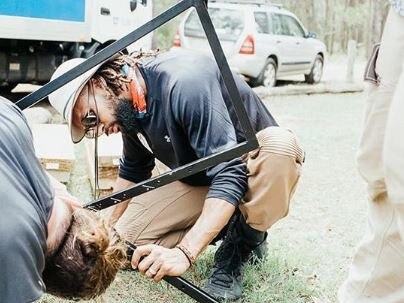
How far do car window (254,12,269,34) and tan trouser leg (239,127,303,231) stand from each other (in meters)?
10.0

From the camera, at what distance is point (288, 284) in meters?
3.13

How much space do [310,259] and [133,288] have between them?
0.96 m

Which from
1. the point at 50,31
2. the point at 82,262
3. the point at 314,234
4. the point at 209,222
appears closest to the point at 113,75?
the point at 209,222

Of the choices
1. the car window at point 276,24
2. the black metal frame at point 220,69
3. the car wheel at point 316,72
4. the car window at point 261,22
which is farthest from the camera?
the car wheel at point 316,72

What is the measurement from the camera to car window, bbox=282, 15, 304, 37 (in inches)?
548

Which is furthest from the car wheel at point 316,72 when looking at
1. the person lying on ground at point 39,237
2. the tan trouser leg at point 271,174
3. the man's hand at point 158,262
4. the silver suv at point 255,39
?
the person lying on ground at point 39,237

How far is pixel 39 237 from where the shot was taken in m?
1.54

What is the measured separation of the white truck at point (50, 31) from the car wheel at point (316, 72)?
21.9 feet

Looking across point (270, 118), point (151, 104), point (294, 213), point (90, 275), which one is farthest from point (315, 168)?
point (90, 275)

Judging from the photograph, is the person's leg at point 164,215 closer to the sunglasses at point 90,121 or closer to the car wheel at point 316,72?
the sunglasses at point 90,121

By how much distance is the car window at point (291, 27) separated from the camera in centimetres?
1391

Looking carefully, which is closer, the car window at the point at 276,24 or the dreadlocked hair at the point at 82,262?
the dreadlocked hair at the point at 82,262

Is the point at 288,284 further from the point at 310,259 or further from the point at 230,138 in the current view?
the point at 230,138

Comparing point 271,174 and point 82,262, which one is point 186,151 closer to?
point 271,174
